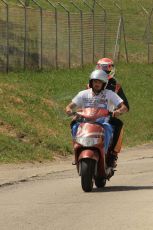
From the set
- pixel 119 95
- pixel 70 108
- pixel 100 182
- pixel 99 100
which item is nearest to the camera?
pixel 99 100

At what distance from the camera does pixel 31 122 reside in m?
23.4

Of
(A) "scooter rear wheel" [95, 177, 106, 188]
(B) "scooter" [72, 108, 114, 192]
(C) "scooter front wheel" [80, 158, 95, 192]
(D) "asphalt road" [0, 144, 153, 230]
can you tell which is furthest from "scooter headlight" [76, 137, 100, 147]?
(A) "scooter rear wheel" [95, 177, 106, 188]

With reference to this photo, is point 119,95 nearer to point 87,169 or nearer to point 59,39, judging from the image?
point 87,169

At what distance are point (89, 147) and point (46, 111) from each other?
1240cm

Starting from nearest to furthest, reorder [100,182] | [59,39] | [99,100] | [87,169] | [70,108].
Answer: [87,169], [99,100], [100,182], [70,108], [59,39]

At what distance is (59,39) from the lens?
35.2m

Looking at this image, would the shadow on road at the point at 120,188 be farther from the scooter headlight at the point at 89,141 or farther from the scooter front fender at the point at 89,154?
the scooter headlight at the point at 89,141

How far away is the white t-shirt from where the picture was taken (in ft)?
45.4

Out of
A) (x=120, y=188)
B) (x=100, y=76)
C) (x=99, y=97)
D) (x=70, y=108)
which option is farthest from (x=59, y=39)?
(x=120, y=188)

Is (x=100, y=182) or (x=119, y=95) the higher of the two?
(x=119, y=95)

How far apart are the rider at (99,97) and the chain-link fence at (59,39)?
16.7 metres

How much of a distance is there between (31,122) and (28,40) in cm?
963

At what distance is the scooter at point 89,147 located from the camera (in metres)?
13.0

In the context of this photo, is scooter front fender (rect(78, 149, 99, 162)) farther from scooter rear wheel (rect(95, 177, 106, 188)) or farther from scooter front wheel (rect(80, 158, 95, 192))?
scooter rear wheel (rect(95, 177, 106, 188))
